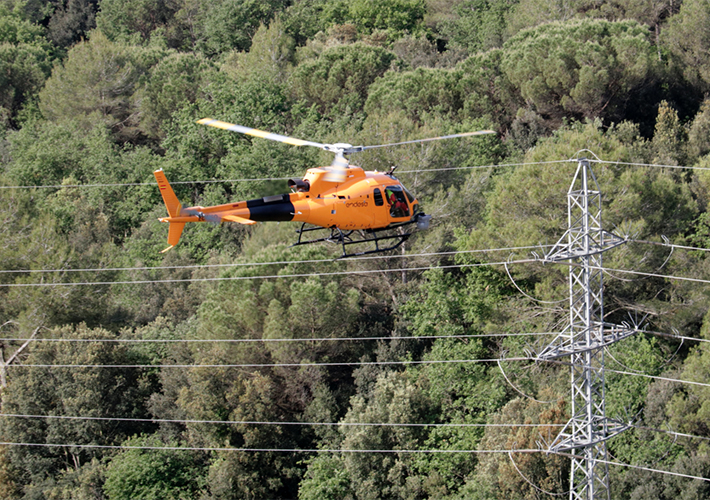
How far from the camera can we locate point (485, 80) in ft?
189

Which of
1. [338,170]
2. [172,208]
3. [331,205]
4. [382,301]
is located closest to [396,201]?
[331,205]

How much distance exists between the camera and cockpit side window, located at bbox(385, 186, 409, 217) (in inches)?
904

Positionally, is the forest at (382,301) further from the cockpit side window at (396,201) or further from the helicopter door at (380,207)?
the cockpit side window at (396,201)

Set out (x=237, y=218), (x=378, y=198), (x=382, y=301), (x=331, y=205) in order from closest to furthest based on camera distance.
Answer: (x=237, y=218) → (x=331, y=205) → (x=378, y=198) → (x=382, y=301)

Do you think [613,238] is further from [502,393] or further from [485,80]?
[485,80]

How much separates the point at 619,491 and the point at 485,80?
3089 centimetres

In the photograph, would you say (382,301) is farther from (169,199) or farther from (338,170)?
(169,199)

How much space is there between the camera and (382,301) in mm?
44125

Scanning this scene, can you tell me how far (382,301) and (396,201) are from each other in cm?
2137

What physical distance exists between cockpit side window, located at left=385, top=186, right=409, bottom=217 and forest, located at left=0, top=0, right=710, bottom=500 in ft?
8.88

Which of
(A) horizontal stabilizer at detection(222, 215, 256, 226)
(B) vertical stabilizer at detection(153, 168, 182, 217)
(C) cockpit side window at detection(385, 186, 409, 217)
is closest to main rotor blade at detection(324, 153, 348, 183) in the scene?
(C) cockpit side window at detection(385, 186, 409, 217)

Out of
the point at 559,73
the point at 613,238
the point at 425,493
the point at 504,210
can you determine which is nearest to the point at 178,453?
the point at 425,493

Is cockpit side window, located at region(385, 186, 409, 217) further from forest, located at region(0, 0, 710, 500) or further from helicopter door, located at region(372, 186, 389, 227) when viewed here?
forest, located at region(0, 0, 710, 500)

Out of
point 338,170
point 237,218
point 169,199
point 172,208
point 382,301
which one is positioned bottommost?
point 382,301
